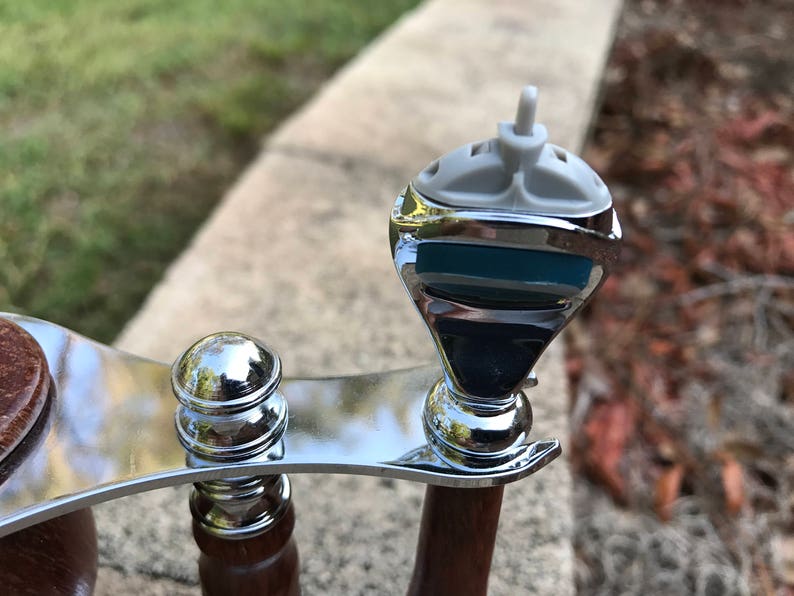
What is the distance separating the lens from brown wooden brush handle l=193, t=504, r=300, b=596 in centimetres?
60

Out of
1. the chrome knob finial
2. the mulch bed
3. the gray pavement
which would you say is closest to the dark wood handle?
the chrome knob finial

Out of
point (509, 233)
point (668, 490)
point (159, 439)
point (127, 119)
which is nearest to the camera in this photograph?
point (509, 233)

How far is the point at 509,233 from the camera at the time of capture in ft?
1.52

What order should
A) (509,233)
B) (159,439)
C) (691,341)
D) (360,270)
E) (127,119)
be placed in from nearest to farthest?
(509,233) → (159,439) → (360,270) → (691,341) → (127,119)

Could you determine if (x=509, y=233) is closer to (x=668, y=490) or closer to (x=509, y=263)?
(x=509, y=263)

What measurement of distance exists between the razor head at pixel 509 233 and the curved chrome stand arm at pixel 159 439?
0.14 meters

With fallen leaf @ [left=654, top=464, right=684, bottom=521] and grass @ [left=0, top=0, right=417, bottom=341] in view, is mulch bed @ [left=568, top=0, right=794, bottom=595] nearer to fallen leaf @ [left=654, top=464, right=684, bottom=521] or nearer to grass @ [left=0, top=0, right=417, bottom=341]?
fallen leaf @ [left=654, top=464, right=684, bottom=521]

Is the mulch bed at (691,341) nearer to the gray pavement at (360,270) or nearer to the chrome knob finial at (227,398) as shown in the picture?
the gray pavement at (360,270)

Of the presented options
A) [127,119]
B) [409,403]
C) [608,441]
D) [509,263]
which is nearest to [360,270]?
[608,441]

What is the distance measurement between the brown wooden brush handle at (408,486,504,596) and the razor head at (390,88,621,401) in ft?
0.54

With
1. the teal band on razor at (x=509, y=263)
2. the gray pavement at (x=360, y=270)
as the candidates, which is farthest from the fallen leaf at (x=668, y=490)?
the teal band on razor at (x=509, y=263)

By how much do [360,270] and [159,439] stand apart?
35.4 inches

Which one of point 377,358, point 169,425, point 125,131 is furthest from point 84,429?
point 125,131

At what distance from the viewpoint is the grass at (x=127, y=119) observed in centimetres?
185
